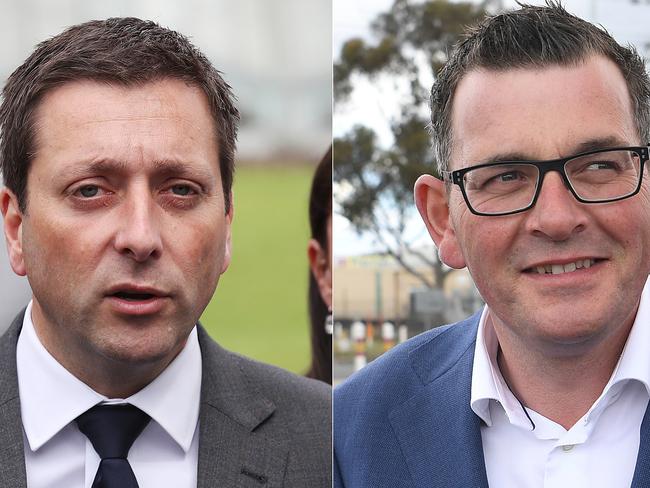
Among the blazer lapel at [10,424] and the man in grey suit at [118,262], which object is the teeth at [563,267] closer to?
the man in grey suit at [118,262]

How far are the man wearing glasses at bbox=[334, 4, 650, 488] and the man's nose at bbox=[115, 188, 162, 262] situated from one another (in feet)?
2.46

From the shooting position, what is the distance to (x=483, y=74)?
198cm

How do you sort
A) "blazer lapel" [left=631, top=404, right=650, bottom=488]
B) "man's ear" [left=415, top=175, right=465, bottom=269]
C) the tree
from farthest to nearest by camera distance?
the tree
"man's ear" [left=415, top=175, right=465, bottom=269]
"blazer lapel" [left=631, top=404, right=650, bottom=488]

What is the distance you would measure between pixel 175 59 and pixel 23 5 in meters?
0.47

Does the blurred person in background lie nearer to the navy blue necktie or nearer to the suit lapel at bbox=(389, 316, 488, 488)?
the suit lapel at bbox=(389, 316, 488, 488)

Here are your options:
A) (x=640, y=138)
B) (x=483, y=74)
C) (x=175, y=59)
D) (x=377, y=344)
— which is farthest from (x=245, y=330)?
(x=640, y=138)

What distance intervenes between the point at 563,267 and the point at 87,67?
119cm

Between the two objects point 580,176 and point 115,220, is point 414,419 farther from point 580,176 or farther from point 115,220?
point 115,220

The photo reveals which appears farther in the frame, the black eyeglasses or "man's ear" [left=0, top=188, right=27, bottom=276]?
"man's ear" [left=0, top=188, right=27, bottom=276]

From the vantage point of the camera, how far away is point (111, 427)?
196cm

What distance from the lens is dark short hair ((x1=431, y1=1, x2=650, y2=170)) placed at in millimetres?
1929

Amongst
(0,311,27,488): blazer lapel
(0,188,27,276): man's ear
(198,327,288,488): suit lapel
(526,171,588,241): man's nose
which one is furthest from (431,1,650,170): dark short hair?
(0,311,27,488): blazer lapel

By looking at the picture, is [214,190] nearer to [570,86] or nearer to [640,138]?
[570,86]

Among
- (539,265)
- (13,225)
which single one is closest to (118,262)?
(13,225)
